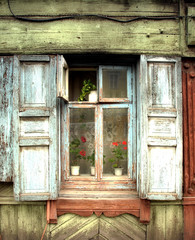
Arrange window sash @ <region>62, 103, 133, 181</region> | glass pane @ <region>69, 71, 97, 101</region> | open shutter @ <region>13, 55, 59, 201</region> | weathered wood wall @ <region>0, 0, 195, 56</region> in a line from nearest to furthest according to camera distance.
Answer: open shutter @ <region>13, 55, 59, 201</region>, weathered wood wall @ <region>0, 0, 195, 56</region>, window sash @ <region>62, 103, 133, 181</region>, glass pane @ <region>69, 71, 97, 101</region>

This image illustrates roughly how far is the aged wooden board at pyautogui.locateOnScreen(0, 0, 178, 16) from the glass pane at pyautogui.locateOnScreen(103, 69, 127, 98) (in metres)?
0.85

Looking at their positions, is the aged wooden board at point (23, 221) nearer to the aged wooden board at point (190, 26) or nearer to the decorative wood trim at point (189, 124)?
the decorative wood trim at point (189, 124)

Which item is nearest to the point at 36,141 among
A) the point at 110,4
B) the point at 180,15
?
the point at 110,4

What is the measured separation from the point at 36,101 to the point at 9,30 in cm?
111

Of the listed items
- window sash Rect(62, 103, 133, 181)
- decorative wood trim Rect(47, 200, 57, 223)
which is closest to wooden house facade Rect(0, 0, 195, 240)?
decorative wood trim Rect(47, 200, 57, 223)

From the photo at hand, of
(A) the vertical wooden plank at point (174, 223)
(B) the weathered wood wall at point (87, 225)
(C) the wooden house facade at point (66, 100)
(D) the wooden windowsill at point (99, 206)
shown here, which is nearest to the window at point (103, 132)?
(C) the wooden house facade at point (66, 100)

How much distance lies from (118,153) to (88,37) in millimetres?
1798

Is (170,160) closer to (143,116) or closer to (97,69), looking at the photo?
(143,116)

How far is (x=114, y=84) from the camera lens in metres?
3.61

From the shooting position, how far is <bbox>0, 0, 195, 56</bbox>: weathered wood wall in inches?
130

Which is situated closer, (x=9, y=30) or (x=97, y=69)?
(x=9, y=30)

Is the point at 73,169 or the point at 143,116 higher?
the point at 143,116

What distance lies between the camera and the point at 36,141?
3209 mm

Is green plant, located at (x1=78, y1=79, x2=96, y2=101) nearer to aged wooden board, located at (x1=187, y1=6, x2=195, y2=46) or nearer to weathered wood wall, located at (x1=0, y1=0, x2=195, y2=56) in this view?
weathered wood wall, located at (x1=0, y1=0, x2=195, y2=56)
